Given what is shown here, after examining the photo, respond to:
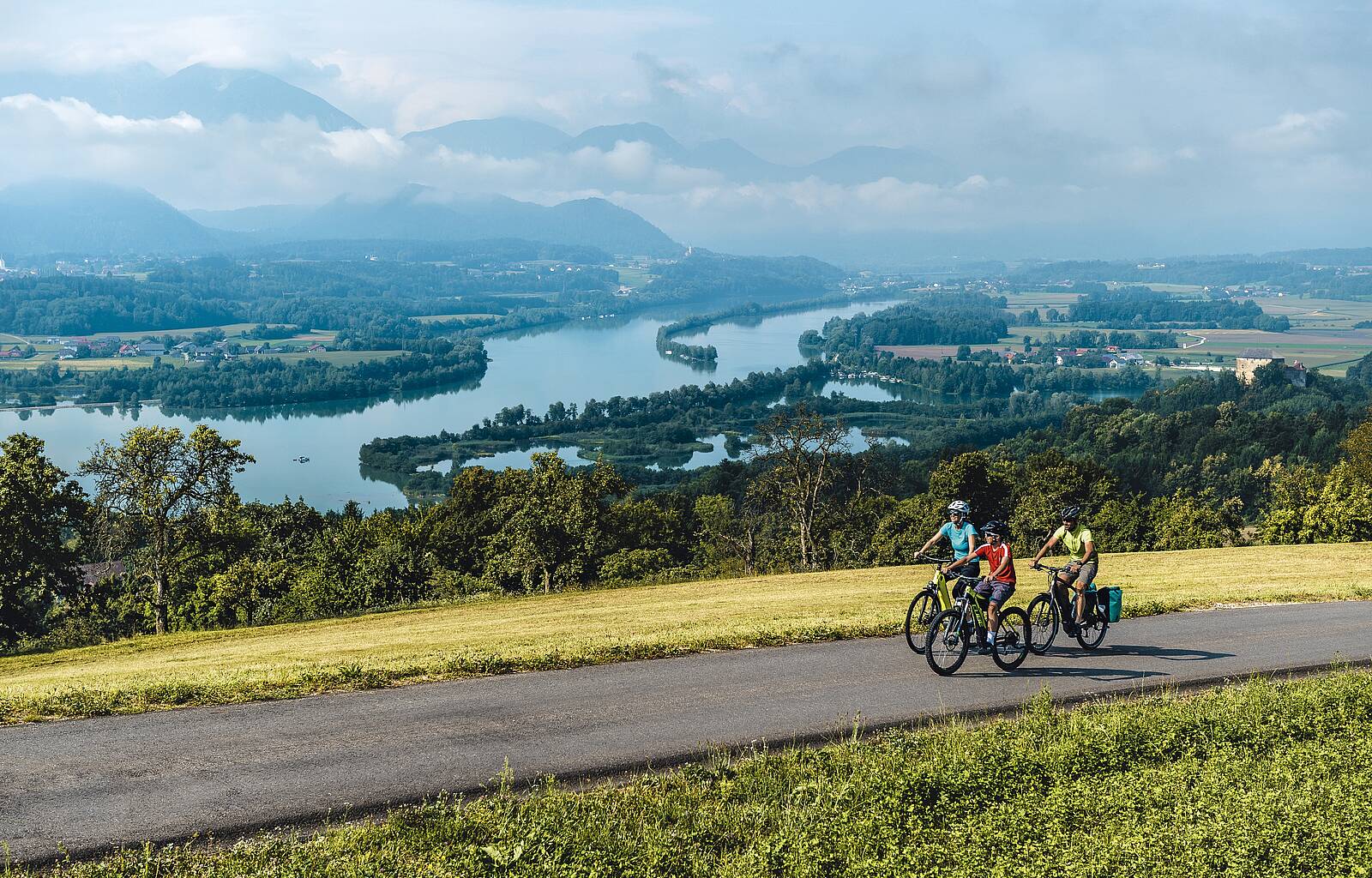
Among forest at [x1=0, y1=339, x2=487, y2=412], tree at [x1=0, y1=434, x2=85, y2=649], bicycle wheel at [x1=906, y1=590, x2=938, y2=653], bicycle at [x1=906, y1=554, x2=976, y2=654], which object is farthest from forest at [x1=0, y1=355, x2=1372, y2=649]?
forest at [x1=0, y1=339, x2=487, y2=412]

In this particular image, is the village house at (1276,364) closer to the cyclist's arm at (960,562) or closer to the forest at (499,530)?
the forest at (499,530)

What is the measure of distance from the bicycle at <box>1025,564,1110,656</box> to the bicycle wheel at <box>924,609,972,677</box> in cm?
190

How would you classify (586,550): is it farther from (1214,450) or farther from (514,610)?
(1214,450)

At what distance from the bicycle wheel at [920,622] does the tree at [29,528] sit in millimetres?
29116

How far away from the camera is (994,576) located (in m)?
12.7

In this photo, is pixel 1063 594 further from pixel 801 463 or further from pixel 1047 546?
pixel 801 463

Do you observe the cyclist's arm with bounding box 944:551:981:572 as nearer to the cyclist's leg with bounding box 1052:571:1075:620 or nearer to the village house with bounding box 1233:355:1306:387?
the cyclist's leg with bounding box 1052:571:1075:620

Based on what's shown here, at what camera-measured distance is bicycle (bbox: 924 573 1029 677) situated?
12.4 metres

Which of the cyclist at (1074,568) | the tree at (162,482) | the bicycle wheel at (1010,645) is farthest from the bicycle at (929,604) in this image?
the tree at (162,482)

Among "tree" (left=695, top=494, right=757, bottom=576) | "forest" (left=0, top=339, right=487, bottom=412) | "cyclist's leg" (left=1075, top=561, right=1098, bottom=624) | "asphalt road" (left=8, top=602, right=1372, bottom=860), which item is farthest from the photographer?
"forest" (left=0, top=339, right=487, bottom=412)

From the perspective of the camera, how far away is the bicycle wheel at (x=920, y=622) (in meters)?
13.4

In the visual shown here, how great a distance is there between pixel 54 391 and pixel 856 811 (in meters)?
190

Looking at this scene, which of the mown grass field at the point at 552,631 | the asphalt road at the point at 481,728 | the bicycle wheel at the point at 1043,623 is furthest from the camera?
the bicycle wheel at the point at 1043,623

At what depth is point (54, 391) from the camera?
16112 cm
